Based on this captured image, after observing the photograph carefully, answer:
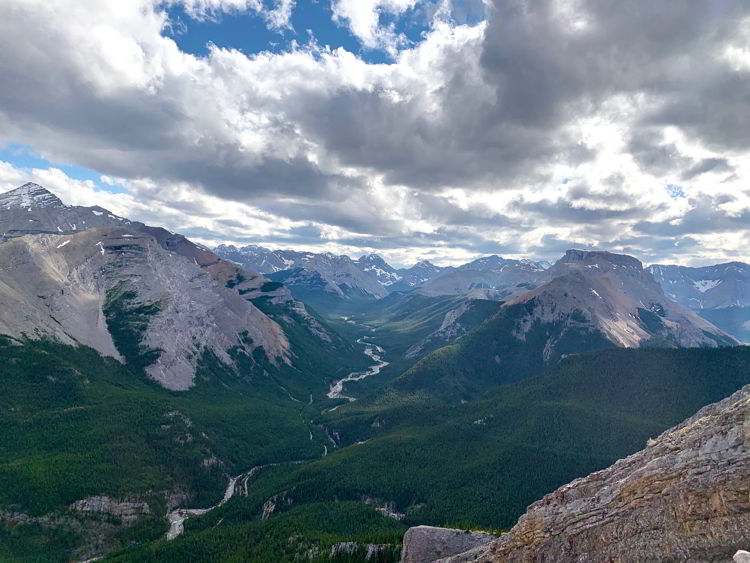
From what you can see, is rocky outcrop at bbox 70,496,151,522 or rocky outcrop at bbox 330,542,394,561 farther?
rocky outcrop at bbox 70,496,151,522

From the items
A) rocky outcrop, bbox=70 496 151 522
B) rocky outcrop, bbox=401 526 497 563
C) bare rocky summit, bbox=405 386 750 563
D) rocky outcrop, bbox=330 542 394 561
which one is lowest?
rocky outcrop, bbox=70 496 151 522

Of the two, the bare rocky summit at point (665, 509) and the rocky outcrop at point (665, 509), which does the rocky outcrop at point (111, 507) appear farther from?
the bare rocky summit at point (665, 509)

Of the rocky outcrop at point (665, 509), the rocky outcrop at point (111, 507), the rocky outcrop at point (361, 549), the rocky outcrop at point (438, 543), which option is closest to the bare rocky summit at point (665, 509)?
the rocky outcrop at point (665, 509)

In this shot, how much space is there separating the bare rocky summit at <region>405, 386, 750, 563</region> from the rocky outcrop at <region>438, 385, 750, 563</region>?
0.23 ft

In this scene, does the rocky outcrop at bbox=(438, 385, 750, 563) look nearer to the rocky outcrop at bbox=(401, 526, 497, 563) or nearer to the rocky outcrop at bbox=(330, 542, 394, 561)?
the rocky outcrop at bbox=(401, 526, 497, 563)

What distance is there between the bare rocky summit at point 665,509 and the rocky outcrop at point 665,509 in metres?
0.07

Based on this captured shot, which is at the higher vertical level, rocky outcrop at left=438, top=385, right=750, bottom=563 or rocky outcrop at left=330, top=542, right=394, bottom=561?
rocky outcrop at left=438, top=385, right=750, bottom=563

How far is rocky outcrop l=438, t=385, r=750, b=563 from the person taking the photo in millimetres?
38906

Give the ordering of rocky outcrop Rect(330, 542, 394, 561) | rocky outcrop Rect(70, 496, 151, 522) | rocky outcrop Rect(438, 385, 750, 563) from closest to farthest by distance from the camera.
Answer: rocky outcrop Rect(438, 385, 750, 563) < rocky outcrop Rect(330, 542, 394, 561) < rocky outcrop Rect(70, 496, 151, 522)

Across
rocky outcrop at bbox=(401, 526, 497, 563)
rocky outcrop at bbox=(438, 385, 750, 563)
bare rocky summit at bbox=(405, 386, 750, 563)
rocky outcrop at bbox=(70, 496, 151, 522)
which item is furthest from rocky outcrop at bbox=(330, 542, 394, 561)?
rocky outcrop at bbox=(70, 496, 151, 522)

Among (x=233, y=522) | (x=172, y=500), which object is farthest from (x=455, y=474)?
(x=172, y=500)

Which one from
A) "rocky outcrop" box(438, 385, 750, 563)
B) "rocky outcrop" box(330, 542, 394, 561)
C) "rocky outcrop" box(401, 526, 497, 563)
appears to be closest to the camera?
"rocky outcrop" box(438, 385, 750, 563)

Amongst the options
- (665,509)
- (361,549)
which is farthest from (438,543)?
(361,549)

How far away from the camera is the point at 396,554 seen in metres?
102
